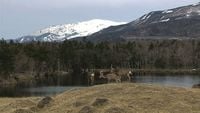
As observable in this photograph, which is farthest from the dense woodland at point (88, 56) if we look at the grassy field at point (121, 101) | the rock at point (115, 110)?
the rock at point (115, 110)

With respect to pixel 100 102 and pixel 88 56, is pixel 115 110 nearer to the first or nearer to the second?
pixel 100 102

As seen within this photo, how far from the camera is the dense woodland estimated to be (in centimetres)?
12421

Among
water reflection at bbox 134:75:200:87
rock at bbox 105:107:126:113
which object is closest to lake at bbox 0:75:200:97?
water reflection at bbox 134:75:200:87

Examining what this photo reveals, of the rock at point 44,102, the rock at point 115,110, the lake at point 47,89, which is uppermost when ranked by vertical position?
the rock at point 44,102

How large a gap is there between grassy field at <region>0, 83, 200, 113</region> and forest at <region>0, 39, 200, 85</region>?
8839 cm

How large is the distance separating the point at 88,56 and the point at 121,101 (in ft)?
391

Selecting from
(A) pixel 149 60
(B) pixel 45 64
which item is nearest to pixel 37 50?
(B) pixel 45 64

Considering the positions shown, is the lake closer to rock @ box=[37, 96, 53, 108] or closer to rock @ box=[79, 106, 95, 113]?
rock @ box=[37, 96, 53, 108]

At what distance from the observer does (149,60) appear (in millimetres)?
164750

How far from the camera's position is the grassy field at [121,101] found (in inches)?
752

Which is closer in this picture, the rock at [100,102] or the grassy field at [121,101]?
the grassy field at [121,101]

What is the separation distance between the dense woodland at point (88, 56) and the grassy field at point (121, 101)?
8854 centimetres

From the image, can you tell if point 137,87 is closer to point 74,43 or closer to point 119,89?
point 119,89

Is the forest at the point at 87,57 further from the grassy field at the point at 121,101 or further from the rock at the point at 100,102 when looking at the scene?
the rock at the point at 100,102
